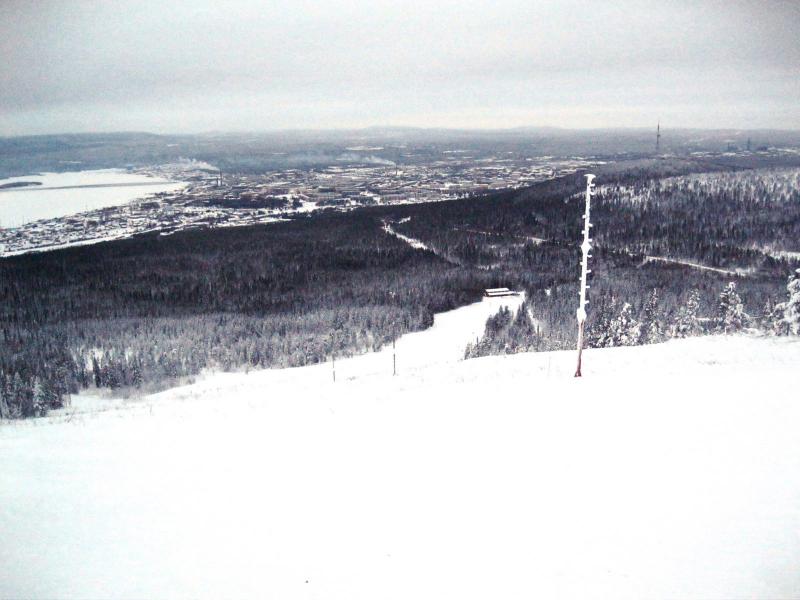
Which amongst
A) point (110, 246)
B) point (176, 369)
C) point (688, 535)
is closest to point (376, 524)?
point (688, 535)

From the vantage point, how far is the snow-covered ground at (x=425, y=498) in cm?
812

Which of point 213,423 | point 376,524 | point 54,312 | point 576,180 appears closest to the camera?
point 376,524

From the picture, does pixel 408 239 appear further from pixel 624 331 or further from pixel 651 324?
pixel 624 331

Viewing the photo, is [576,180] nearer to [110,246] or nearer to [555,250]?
[555,250]

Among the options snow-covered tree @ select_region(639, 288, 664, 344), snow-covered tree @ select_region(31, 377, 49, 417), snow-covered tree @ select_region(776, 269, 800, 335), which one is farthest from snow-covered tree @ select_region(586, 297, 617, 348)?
snow-covered tree @ select_region(31, 377, 49, 417)

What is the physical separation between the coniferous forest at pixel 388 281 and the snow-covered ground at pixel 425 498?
68.5ft

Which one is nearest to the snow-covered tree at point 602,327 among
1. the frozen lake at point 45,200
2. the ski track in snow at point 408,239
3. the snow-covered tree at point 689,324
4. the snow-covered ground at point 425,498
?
the snow-covered tree at point 689,324

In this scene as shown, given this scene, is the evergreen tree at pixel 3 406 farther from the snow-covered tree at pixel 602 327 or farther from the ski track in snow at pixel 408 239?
the ski track in snow at pixel 408 239

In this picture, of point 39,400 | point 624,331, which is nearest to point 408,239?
point 624,331

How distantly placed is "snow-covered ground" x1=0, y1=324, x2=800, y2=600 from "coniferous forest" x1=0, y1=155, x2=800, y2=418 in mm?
20865

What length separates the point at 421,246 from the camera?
404 feet

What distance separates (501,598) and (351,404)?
8.85 m

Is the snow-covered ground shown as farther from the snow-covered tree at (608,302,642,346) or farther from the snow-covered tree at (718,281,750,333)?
the snow-covered tree at (718,281,750,333)

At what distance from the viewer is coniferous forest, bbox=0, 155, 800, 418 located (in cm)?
5091
